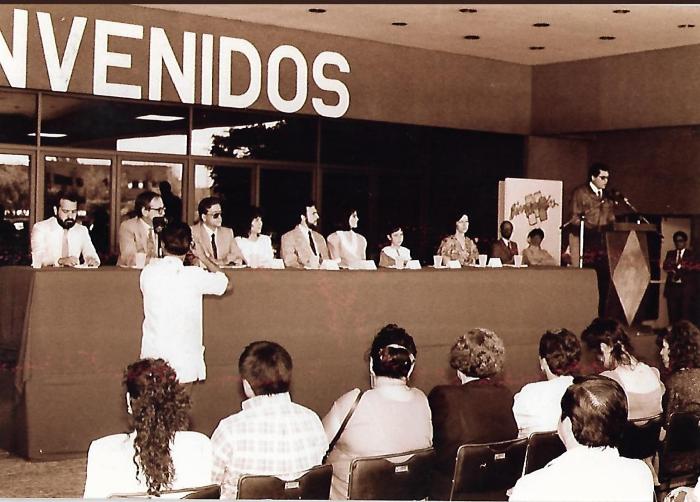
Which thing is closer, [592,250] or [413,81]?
[592,250]

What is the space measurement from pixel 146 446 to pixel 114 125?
624 cm

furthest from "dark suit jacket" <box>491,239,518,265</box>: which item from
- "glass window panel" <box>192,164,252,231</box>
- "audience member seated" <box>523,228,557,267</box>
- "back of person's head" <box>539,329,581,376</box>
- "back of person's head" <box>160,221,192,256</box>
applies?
"back of person's head" <box>539,329,581,376</box>

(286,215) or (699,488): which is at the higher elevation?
(286,215)

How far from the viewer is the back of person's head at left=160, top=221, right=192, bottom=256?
4.73 m

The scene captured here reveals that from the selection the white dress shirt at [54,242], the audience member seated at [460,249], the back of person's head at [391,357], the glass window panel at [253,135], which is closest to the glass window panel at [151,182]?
the glass window panel at [253,135]

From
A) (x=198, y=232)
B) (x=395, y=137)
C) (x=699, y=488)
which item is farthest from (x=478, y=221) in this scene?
(x=699, y=488)

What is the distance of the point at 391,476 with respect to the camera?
2998 mm

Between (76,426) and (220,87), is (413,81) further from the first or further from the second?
(76,426)

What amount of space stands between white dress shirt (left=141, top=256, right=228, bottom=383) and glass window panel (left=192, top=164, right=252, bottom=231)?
435 centimetres

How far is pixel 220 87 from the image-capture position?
9.15 m

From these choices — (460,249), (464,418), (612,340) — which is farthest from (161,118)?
(464,418)

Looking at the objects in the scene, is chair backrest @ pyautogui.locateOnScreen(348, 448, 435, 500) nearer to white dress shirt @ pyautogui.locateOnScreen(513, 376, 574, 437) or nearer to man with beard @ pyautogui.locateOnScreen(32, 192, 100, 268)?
white dress shirt @ pyautogui.locateOnScreen(513, 376, 574, 437)

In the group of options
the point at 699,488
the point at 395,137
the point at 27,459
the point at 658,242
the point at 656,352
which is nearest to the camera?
the point at 699,488

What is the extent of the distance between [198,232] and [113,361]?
1.99m
